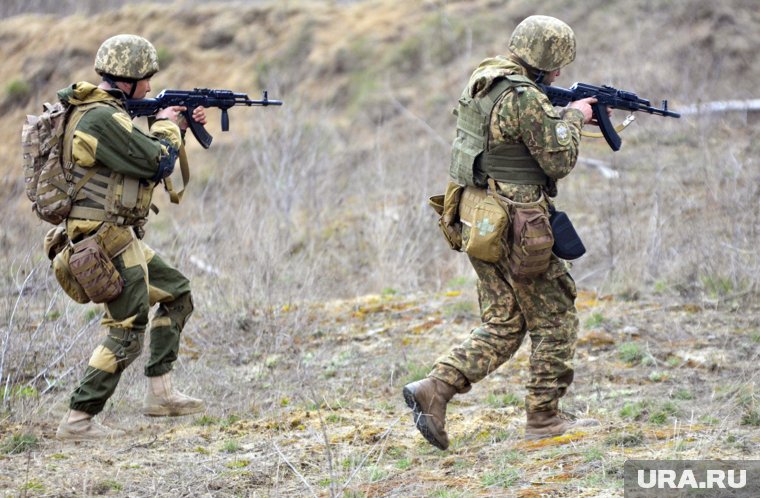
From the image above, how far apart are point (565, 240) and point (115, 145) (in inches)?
85.0

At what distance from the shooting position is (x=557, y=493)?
158 inches

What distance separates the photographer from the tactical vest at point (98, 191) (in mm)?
4750

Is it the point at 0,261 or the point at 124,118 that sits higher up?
the point at 124,118

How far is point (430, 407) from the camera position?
15.2 feet

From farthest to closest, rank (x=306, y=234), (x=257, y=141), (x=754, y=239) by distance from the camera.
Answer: (x=257, y=141), (x=306, y=234), (x=754, y=239)

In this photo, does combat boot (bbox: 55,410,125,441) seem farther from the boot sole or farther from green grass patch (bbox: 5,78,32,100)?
green grass patch (bbox: 5,78,32,100)

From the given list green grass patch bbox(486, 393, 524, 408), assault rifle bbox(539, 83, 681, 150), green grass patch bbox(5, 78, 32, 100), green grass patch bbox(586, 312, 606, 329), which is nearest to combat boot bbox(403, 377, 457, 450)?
green grass patch bbox(486, 393, 524, 408)

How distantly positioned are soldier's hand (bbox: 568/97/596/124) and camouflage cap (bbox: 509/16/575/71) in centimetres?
34

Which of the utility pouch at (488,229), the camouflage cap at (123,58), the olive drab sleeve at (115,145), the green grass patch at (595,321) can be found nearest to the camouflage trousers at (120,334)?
the olive drab sleeve at (115,145)

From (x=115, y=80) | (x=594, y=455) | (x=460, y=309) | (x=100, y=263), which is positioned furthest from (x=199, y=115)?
(x=460, y=309)

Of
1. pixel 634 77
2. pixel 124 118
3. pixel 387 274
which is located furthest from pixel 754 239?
pixel 634 77

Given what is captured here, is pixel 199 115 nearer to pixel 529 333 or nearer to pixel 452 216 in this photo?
pixel 452 216

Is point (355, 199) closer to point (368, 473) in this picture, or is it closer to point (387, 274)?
point (387, 274)

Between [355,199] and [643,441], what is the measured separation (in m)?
8.29
